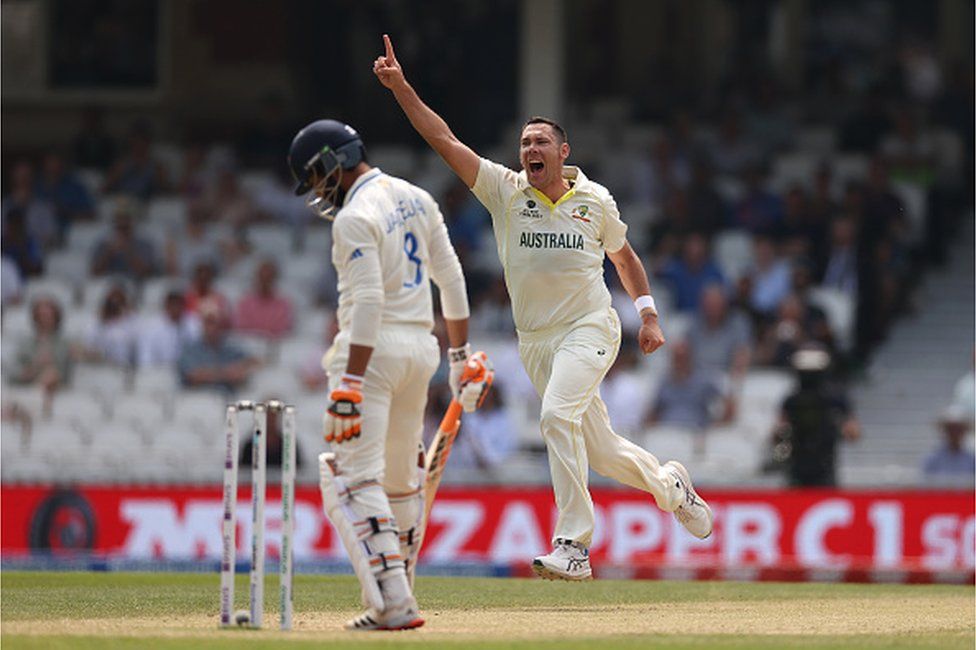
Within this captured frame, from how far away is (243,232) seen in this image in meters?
15.8

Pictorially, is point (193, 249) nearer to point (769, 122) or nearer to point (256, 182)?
point (256, 182)

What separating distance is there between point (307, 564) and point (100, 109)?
7.18 meters

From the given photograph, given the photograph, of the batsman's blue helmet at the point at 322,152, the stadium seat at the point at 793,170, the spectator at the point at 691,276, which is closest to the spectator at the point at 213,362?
the spectator at the point at 691,276

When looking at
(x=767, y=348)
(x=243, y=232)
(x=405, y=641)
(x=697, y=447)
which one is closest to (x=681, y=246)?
(x=767, y=348)

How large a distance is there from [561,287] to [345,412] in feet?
5.05

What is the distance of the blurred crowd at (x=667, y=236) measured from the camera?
45.5 ft

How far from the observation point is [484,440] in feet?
42.3

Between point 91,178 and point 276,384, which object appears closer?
point 276,384

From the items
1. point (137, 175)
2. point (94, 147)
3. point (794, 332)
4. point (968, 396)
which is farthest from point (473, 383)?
point (94, 147)

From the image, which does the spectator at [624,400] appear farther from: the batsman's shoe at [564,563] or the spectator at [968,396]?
the batsman's shoe at [564,563]

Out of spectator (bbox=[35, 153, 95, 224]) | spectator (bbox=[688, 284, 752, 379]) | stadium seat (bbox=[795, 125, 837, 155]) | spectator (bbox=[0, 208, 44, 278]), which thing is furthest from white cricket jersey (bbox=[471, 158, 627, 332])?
spectator (bbox=[35, 153, 95, 224])

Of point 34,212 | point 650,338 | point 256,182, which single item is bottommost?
point 650,338

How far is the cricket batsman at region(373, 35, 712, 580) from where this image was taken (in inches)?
309

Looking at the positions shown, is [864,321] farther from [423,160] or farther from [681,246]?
[423,160]
